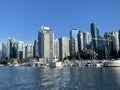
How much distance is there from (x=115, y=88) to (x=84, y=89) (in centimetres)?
706

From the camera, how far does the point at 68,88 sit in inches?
2298

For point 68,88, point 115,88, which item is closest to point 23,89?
Answer: point 68,88

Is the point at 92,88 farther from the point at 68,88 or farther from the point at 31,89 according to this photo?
the point at 31,89

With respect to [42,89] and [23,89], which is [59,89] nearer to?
[42,89]

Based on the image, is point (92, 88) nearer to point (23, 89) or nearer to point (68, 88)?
point (68, 88)

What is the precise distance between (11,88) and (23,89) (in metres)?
3.86

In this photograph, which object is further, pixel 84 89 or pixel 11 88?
pixel 11 88

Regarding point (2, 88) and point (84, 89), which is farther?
point (2, 88)

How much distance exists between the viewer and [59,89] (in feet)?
188

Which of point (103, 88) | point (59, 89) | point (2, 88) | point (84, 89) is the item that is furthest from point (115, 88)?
point (2, 88)

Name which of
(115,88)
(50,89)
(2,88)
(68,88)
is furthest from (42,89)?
(115,88)

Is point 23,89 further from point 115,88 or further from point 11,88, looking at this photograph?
point 115,88

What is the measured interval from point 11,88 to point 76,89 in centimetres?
1525

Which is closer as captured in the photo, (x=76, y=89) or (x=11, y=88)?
(x=76, y=89)
